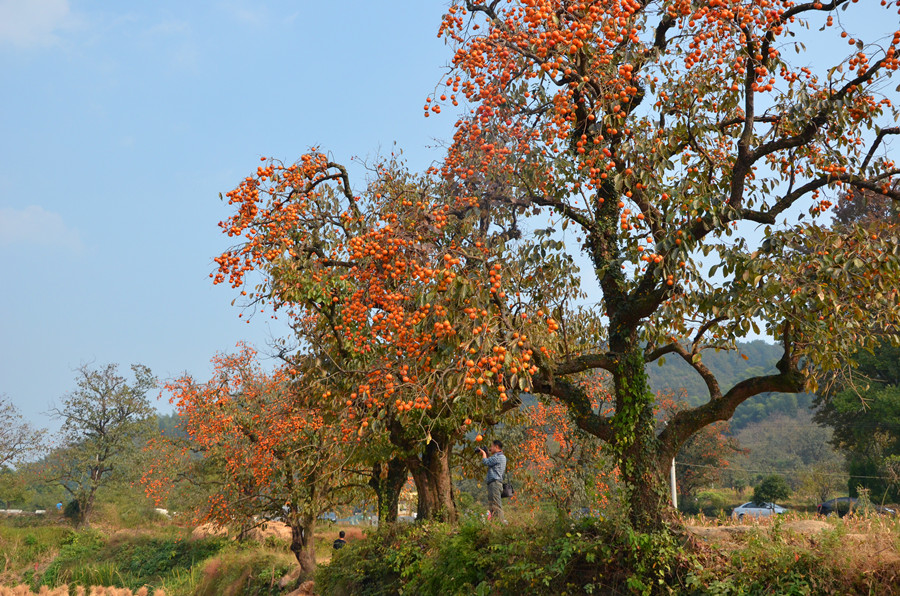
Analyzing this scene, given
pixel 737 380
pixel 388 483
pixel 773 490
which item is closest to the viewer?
pixel 388 483

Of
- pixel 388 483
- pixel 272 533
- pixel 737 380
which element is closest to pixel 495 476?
pixel 388 483

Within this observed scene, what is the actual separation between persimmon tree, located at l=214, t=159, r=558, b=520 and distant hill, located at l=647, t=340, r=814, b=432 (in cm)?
3242

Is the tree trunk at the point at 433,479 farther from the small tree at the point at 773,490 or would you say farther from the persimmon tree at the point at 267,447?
the small tree at the point at 773,490

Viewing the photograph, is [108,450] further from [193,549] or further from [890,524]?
[890,524]

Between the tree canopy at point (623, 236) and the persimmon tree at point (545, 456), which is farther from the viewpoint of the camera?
the persimmon tree at point (545, 456)

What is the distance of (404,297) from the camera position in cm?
663

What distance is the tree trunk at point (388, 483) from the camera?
12469mm

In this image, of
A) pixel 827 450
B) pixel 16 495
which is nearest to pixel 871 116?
pixel 16 495

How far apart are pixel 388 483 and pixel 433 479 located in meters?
2.18

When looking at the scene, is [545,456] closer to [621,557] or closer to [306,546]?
[306,546]

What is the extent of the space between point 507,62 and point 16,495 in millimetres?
36526

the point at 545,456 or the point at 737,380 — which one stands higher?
the point at 737,380

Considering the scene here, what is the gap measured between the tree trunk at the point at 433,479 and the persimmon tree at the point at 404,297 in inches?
0.7

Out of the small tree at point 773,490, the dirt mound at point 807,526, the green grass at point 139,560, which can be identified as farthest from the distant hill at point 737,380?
the dirt mound at point 807,526
